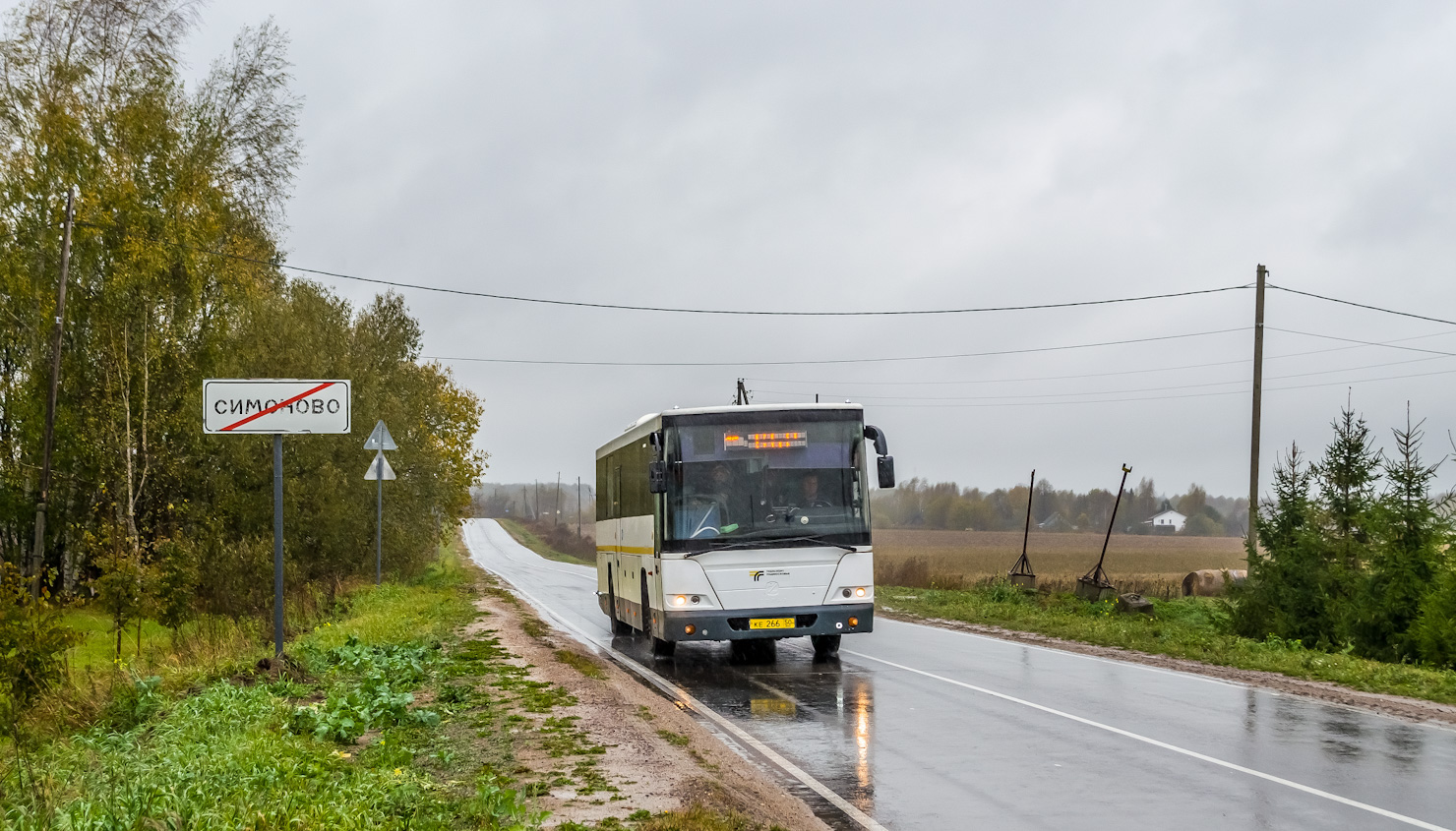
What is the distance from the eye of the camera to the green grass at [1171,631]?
15.1 meters

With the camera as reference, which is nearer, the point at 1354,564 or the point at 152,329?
the point at 1354,564

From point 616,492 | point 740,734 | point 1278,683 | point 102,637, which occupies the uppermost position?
point 616,492

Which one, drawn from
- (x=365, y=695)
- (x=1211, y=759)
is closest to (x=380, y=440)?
(x=365, y=695)

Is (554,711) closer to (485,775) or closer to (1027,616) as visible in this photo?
(485,775)

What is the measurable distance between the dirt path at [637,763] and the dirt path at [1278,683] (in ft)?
23.2

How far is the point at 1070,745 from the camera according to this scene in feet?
33.3

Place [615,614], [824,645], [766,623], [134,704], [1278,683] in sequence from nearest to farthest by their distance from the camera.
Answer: [134,704] < [1278,683] < [766,623] < [824,645] < [615,614]

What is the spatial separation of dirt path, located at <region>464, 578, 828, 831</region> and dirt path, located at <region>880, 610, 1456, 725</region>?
23.2ft

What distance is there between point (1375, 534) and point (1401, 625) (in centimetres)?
149

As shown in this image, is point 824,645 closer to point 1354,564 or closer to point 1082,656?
point 1082,656

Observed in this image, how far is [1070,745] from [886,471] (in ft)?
18.9

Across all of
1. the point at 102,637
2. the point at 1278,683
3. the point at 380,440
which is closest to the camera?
the point at 1278,683

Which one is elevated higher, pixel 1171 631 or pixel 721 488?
pixel 721 488

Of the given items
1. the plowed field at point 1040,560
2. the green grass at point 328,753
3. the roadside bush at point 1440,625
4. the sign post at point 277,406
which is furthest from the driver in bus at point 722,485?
the plowed field at point 1040,560
